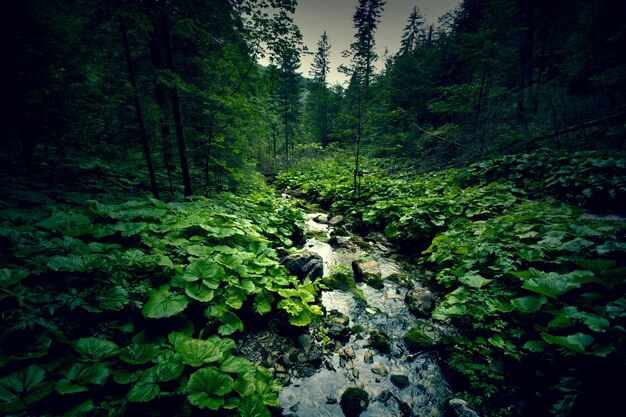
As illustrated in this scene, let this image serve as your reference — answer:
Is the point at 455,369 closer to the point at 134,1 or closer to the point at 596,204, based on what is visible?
the point at 596,204

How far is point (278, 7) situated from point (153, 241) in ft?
21.2

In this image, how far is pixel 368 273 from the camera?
575 cm

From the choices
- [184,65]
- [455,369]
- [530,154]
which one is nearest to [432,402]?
[455,369]

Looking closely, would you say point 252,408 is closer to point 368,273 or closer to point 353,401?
point 353,401

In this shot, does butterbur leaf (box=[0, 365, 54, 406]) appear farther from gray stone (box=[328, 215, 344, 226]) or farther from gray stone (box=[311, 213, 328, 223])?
gray stone (box=[311, 213, 328, 223])

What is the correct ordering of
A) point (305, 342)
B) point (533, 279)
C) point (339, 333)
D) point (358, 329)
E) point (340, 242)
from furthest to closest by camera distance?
1. point (340, 242)
2. point (358, 329)
3. point (339, 333)
4. point (305, 342)
5. point (533, 279)

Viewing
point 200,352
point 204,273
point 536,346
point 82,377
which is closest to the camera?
point 82,377

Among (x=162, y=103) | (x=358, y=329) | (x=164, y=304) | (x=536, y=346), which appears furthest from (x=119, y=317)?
(x=162, y=103)

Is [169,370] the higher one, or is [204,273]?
[204,273]

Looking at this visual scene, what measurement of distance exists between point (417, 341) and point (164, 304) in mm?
3678

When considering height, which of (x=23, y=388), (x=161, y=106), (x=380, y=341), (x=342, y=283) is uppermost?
(x=161, y=106)

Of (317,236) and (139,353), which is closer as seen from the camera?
(139,353)

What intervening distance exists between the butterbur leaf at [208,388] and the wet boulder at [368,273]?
4.00 metres

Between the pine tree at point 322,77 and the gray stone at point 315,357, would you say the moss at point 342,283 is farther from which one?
the pine tree at point 322,77
